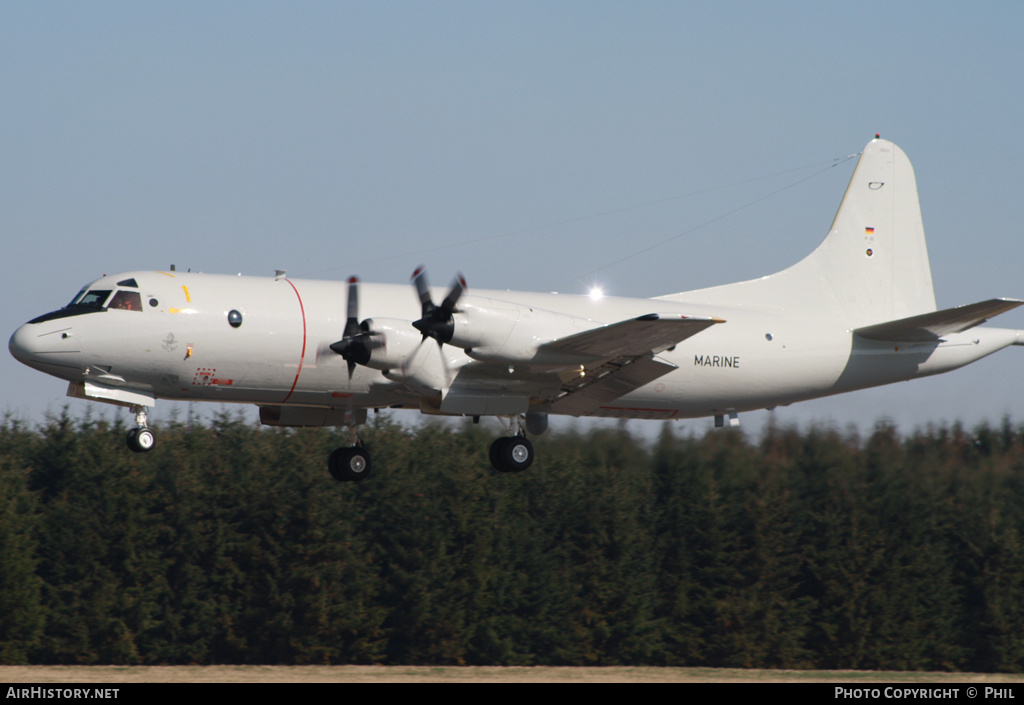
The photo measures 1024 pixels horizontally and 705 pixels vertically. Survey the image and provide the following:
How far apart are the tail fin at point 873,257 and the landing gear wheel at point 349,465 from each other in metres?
9.24

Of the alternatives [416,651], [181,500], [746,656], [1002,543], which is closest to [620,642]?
[746,656]

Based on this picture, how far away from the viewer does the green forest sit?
41.8 meters

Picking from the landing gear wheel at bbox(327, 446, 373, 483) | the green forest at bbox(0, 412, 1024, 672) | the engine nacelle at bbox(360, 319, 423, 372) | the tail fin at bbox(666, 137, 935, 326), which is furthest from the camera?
the green forest at bbox(0, 412, 1024, 672)

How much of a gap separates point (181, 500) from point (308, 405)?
25027 mm

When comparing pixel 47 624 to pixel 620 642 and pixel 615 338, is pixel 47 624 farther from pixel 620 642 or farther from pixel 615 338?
pixel 615 338

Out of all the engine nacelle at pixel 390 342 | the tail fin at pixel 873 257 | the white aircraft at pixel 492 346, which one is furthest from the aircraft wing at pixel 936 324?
the engine nacelle at pixel 390 342

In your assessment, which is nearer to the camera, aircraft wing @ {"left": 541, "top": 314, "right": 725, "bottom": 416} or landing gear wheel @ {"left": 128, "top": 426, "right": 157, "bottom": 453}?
aircraft wing @ {"left": 541, "top": 314, "right": 725, "bottom": 416}

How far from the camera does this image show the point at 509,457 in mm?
21156

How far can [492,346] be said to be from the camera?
61.8ft

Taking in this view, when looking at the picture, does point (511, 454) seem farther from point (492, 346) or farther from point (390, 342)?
point (390, 342)

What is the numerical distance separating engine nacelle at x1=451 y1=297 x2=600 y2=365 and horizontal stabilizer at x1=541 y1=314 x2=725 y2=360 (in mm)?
200

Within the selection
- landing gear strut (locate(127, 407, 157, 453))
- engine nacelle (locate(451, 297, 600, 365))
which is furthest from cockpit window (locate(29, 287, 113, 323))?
engine nacelle (locate(451, 297, 600, 365))

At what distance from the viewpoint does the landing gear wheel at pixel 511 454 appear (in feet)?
69.4

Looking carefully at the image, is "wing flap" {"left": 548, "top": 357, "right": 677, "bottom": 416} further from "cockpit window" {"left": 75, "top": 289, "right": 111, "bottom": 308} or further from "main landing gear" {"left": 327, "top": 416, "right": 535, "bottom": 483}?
"cockpit window" {"left": 75, "top": 289, "right": 111, "bottom": 308}
